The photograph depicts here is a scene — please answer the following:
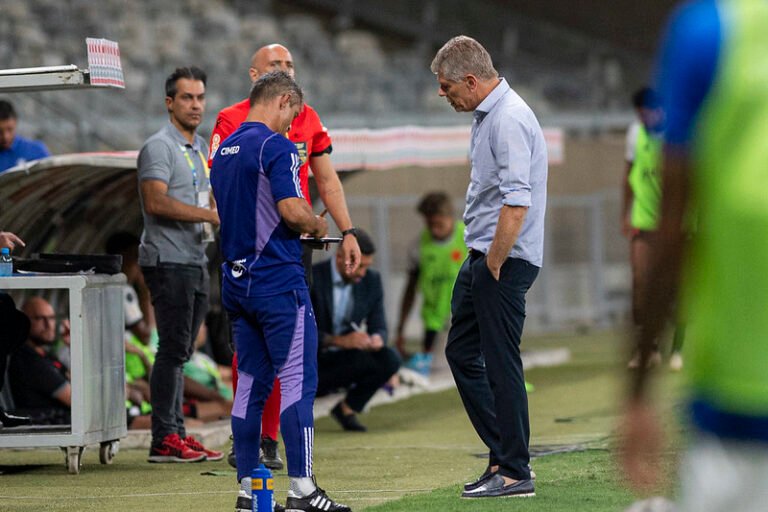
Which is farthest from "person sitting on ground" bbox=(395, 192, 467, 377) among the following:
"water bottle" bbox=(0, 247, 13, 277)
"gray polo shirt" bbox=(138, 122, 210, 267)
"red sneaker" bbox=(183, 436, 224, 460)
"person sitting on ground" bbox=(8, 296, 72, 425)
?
"water bottle" bbox=(0, 247, 13, 277)

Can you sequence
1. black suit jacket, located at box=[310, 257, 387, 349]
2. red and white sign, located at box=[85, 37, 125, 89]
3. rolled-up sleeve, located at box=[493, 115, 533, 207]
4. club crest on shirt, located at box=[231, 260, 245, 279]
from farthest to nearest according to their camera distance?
1. black suit jacket, located at box=[310, 257, 387, 349]
2. red and white sign, located at box=[85, 37, 125, 89]
3. rolled-up sleeve, located at box=[493, 115, 533, 207]
4. club crest on shirt, located at box=[231, 260, 245, 279]

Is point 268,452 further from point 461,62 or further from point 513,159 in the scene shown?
point 461,62

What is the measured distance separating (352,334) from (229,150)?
4.43 meters

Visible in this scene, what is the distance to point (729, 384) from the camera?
2473mm

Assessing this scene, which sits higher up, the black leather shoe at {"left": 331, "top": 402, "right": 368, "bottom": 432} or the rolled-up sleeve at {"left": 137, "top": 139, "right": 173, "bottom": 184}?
the rolled-up sleeve at {"left": 137, "top": 139, "right": 173, "bottom": 184}

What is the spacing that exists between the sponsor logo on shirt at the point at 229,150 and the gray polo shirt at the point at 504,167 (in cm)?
117

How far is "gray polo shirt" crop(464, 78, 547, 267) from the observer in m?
6.30

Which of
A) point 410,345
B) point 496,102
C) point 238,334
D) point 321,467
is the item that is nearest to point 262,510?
point 238,334

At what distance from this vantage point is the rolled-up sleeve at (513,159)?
6230 mm

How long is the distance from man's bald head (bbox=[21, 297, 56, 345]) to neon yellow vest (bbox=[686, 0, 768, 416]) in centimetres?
736

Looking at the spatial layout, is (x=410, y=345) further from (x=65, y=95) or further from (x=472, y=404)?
(x=472, y=404)

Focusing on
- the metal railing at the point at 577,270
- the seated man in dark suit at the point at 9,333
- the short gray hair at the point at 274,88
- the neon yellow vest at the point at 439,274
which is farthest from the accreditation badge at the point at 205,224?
the metal railing at the point at 577,270

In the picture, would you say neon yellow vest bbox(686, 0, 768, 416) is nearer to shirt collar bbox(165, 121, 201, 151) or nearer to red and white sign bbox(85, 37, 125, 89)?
red and white sign bbox(85, 37, 125, 89)

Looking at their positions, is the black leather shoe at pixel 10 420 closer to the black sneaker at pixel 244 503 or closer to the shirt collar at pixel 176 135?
the shirt collar at pixel 176 135
